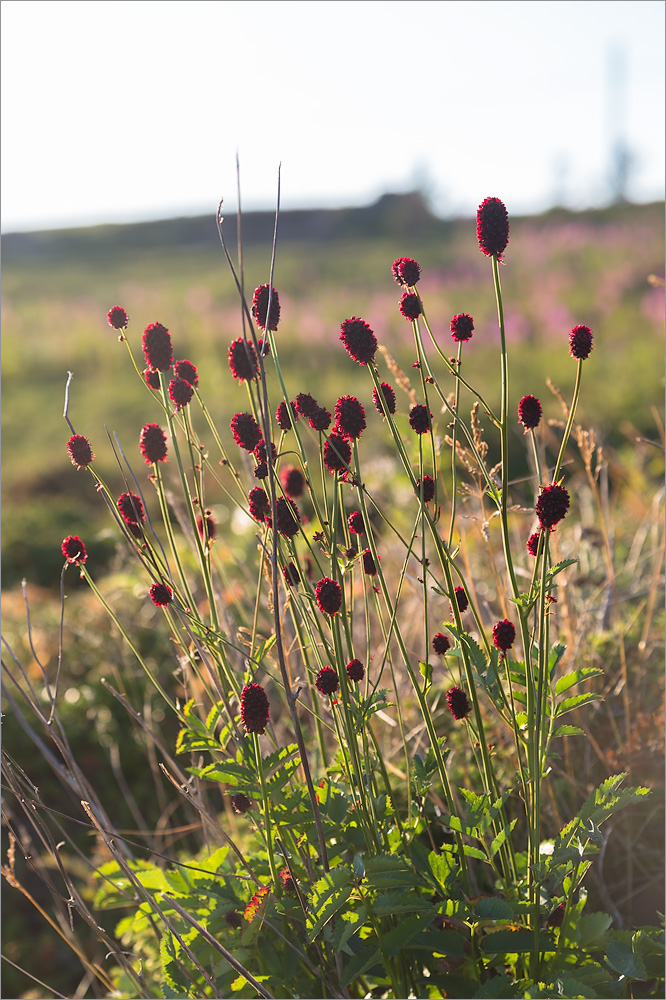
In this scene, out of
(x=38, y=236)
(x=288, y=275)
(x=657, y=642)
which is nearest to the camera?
(x=657, y=642)

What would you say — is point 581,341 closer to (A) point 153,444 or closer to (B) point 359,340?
(B) point 359,340

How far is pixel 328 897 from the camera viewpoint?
43.8 inches

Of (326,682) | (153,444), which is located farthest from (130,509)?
(326,682)

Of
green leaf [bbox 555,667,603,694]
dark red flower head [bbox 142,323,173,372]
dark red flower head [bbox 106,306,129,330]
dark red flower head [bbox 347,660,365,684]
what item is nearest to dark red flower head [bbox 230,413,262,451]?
dark red flower head [bbox 142,323,173,372]

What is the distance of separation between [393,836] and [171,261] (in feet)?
82.8

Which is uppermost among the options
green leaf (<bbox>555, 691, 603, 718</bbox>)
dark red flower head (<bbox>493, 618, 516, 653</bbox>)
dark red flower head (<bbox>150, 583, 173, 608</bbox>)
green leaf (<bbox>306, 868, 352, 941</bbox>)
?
dark red flower head (<bbox>150, 583, 173, 608</bbox>)

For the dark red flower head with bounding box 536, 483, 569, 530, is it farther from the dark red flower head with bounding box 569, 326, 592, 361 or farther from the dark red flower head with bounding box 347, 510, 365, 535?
the dark red flower head with bounding box 347, 510, 365, 535

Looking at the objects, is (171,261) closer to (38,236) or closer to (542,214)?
(38,236)

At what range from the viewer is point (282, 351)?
1074 cm

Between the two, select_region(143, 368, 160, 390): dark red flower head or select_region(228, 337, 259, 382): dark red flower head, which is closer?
select_region(228, 337, 259, 382): dark red flower head

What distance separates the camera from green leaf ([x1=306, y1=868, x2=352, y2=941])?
111cm

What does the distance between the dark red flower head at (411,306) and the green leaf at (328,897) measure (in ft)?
2.69

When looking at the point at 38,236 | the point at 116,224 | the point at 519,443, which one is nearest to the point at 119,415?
the point at 519,443

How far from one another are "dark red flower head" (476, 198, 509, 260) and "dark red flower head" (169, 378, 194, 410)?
1.72ft
